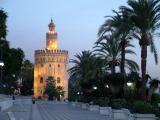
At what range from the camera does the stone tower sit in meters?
164

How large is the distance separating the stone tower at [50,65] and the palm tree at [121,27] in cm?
11658

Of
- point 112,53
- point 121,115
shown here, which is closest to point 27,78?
point 112,53

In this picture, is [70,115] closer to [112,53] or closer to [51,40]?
[112,53]

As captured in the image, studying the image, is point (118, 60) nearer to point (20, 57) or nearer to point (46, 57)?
point (20, 57)

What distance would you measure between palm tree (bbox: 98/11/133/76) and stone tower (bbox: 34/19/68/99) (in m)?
117

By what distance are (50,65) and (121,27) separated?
13417cm

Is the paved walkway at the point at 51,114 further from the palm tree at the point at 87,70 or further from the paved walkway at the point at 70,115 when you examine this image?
the palm tree at the point at 87,70

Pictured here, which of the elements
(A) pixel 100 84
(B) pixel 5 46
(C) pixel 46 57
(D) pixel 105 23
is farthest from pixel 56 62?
(D) pixel 105 23

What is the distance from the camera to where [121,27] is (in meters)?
35.8

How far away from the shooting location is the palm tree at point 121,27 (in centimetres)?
3562

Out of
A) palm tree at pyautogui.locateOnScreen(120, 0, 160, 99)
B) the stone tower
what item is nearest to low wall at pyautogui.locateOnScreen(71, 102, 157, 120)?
palm tree at pyautogui.locateOnScreen(120, 0, 160, 99)

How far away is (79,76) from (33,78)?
102065mm

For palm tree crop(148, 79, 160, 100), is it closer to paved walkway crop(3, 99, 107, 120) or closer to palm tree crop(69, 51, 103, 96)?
paved walkway crop(3, 99, 107, 120)

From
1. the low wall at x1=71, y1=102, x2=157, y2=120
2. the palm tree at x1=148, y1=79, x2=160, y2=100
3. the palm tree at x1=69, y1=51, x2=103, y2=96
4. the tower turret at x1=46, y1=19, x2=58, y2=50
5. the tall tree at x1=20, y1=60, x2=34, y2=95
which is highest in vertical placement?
the tower turret at x1=46, y1=19, x2=58, y2=50
